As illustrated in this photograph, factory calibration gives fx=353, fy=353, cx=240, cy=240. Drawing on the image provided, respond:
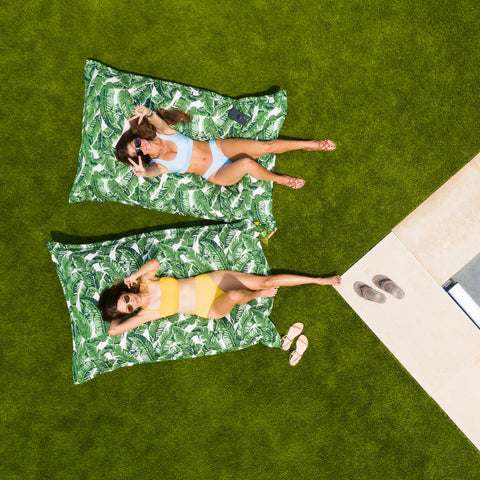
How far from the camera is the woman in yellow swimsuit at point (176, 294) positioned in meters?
3.84

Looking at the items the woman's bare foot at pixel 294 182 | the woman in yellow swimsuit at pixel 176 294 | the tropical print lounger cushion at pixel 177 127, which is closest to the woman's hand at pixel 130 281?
the woman in yellow swimsuit at pixel 176 294

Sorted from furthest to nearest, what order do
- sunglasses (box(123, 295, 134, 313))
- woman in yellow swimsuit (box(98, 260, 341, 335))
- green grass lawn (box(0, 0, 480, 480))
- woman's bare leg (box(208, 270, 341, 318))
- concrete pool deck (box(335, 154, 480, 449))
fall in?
concrete pool deck (box(335, 154, 480, 449)) < green grass lawn (box(0, 0, 480, 480)) < woman's bare leg (box(208, 270, 341, 318)) < woman in yellow swimsuit (box(98, 260, 341, 335)) < sunglasses (box(123, 295, 134, 313))

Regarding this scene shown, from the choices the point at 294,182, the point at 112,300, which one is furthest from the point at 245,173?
the point at 112,300

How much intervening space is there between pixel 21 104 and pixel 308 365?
4939mm

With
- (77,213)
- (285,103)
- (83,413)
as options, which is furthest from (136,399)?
(285,103)

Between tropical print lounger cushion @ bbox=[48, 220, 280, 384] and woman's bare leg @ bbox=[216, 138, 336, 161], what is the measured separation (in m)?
0.84

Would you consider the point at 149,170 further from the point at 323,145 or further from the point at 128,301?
the point at 323,145

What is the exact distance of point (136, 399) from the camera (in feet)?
14.6

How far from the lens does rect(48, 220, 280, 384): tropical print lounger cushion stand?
4051 millimetres

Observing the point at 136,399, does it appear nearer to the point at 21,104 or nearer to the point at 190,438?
the point at 190,438

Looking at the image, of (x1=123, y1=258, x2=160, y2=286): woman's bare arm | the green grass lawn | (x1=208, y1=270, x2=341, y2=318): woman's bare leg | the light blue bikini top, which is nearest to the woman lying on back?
the light blue bikini top

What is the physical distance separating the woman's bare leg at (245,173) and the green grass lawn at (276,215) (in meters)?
0.30

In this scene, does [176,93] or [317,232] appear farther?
[317,232]

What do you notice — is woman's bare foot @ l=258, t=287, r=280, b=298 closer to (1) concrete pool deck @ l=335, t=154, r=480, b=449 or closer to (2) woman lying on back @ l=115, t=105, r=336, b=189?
(1) concrete pool deck @ l=335, t=154, r=480, b=449
